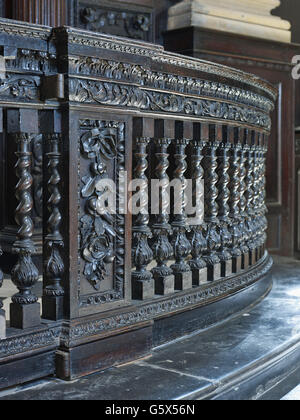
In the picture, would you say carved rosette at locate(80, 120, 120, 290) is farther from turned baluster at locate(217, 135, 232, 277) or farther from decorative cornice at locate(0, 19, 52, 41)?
turned baluster at locate(217, 135, 232, 277)

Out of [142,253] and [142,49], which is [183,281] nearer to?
[142,253]

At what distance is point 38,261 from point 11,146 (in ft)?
2.22

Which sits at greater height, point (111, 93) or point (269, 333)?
point (111, 93)

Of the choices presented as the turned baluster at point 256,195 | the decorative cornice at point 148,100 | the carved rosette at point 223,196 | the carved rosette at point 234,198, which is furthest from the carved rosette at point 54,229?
the turned baluster at point 256,195

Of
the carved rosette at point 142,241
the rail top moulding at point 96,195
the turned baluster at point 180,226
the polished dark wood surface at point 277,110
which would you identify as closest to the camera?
the rail top moulding at point 96,195

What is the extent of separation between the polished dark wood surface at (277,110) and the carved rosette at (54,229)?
307 centimetres

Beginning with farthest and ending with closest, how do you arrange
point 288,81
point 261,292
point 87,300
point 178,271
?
point 288,81 → point 261,292 → point 178,271 → point 87,300

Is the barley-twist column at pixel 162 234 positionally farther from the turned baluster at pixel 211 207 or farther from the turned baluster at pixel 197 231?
the turned baluster at pixel 211 207

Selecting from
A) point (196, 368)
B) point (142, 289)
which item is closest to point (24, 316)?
point (142, 289)

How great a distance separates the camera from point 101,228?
1881 mm

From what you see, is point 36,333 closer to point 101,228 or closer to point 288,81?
point 101,228

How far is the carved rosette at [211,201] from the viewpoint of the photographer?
2.53 metres

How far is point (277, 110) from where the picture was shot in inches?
206
